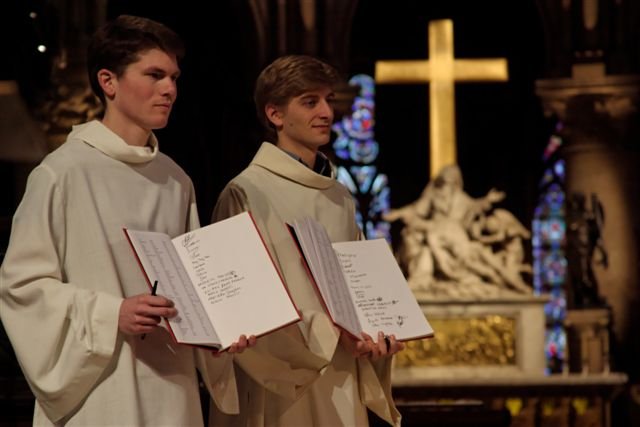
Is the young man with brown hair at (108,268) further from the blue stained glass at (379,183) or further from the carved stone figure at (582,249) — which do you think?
the blue stained glass at (379,183)

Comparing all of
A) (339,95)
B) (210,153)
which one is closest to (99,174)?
(339,95)

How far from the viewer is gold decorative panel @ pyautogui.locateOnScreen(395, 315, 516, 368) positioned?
10680mm

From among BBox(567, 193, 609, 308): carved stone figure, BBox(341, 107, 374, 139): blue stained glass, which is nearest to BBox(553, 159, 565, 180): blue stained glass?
BBox(341, 107, 374, 139): blue stained glass

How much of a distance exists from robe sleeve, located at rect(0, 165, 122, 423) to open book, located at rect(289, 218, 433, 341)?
0.63 m

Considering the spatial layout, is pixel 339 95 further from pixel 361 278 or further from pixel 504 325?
pixel 361 278

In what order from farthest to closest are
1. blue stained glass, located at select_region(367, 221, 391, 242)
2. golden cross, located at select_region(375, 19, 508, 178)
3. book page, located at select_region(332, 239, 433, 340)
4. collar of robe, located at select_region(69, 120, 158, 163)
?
blue stained glass, located at select_region(367, 221, 391, 242), golden cross, located at select_region(375, 19, 508, 178), book page, located at select_region(332, 239, 433, 340), collar of robe, located at select_region(69, 120, 158, 163)

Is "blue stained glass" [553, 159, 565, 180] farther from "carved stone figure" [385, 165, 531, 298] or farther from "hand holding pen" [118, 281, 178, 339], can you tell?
"hand holding pen" [118, 281, 178, 339]

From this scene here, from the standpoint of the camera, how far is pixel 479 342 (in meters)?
10.7

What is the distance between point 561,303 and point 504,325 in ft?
26.6

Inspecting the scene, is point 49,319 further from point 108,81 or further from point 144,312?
point 108,81

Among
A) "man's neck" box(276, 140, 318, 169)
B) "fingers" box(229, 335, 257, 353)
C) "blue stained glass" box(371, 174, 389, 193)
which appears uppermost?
"man's neck" box(276, 140, 318, 169)

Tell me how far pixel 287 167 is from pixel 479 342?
273 inches

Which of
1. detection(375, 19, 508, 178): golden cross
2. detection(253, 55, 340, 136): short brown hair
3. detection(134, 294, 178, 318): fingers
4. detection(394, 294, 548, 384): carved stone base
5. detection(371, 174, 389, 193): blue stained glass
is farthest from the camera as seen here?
detection(371, 174, 389, 193): blue stained glass

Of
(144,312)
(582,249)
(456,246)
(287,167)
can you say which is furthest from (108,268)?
(582,249)
